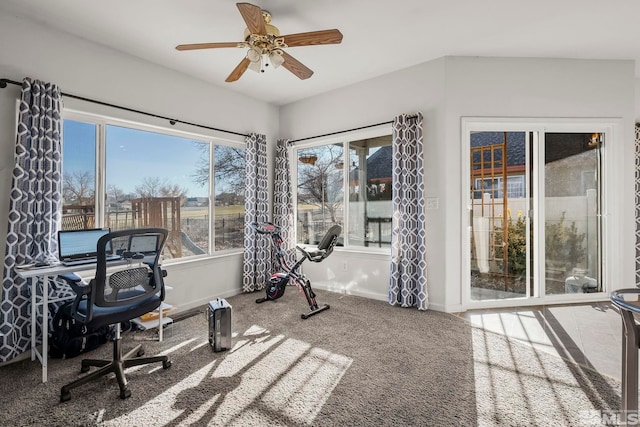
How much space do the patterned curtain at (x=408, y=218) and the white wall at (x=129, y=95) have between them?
209 centimetres

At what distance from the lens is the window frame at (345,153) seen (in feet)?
12.7

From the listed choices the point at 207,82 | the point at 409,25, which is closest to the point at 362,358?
the point at 409,25

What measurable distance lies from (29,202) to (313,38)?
256 centimetres

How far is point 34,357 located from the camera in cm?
241

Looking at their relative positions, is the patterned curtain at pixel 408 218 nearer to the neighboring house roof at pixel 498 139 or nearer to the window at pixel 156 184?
the neighboring house roof at pixel 498 139

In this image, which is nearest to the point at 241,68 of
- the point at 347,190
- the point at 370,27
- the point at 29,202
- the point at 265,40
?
the point at 265,40

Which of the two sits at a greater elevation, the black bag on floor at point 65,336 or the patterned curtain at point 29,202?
the patterned curtain at point 29,202

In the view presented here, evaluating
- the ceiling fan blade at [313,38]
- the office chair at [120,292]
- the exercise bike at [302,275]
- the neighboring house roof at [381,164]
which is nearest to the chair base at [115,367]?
the office chair at [120,292]

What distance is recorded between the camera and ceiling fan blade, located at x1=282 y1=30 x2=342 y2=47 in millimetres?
2145

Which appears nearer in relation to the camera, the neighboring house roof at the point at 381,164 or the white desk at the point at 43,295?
Result: the white desk at the point at 43,295

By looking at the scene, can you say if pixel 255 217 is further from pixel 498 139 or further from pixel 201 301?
pixel 498 139

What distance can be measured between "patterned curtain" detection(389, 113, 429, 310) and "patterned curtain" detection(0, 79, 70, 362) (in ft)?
10.8

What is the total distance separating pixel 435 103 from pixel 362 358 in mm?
2772

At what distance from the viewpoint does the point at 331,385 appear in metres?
2.03
